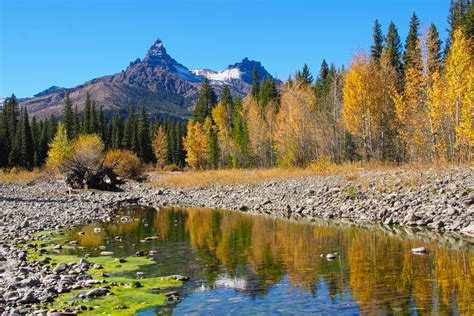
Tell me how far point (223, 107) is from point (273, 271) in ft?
195

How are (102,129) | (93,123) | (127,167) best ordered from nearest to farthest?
1. (127,167)
2. (93,123)
3. (102,129)

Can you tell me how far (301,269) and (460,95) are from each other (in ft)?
62.8

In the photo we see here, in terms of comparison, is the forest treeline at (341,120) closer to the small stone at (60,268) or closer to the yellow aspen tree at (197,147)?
the yellow aspen tree at (197,147)

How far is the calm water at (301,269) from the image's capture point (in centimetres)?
759

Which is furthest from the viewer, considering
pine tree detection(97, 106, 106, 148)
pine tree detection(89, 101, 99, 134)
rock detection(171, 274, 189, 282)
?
pine tree detection(97, 106, 106, 148)

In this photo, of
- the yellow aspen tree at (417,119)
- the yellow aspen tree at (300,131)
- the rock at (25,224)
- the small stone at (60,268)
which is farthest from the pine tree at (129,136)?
the small stone at (60,268)

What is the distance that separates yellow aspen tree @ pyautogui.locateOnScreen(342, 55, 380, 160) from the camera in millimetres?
34438

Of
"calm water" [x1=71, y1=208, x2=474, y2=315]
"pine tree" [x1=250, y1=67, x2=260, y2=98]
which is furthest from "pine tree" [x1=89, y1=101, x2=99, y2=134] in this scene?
"calm water" [x1=71, y1=208, x2=474, y2=315]

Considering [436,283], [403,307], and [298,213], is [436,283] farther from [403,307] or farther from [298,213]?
[298,213]

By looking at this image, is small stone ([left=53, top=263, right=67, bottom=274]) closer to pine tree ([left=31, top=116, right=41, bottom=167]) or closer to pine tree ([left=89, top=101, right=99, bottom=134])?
pine tree ([left=31, top=116, right=41, bottom=167])

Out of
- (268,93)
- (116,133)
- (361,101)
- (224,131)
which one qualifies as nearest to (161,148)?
(116,133)

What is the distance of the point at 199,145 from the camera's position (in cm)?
7256

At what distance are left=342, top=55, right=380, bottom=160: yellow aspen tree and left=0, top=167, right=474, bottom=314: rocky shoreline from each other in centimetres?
900

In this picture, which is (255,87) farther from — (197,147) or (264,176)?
(264,176)
